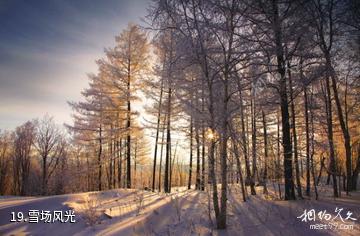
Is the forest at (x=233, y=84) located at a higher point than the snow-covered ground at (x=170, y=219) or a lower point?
higher

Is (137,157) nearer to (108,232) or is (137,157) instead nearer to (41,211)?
(41,211)

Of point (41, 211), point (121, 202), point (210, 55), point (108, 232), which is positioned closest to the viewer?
point (108, 232)

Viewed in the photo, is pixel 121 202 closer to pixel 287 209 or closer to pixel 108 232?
pixel 108 232

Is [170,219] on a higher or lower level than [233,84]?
lower

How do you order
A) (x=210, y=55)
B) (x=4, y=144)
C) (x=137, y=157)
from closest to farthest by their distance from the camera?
(x=210, y=55) → (x=137, y=157) → (x=4, y=144)

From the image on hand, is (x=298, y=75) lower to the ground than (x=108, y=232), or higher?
higher

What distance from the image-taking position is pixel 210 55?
25.6ft

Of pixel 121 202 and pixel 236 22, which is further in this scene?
pixel 121 202

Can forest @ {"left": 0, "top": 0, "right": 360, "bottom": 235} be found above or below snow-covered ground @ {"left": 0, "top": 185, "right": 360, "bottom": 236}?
above

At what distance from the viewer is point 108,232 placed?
6.84m

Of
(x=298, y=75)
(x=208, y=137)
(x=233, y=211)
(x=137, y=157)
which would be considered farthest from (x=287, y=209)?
(x=137, y=157)

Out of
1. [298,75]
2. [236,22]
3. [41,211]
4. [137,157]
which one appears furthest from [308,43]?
[137,157]

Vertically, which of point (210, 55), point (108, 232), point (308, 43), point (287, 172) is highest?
point (308, 43)

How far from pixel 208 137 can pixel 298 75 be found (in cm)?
493
